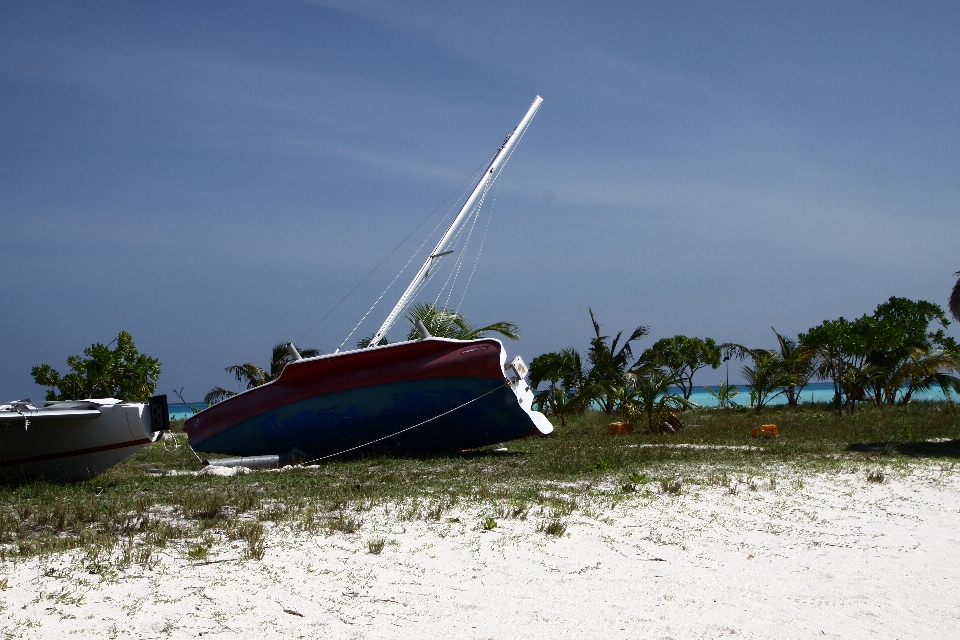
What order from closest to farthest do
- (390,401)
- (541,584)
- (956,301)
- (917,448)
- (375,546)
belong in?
(541,584) → (375,546) → (390,401) → (917,448) → (956,301)

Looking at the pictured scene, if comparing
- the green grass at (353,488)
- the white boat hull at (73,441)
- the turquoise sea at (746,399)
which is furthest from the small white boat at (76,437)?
the turquoise sea at (746,399)

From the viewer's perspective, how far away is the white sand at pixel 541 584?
17.1 feet

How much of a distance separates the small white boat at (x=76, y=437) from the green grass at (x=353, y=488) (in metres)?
0.43

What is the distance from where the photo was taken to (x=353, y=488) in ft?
32.0

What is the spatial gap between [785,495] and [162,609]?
23.8 ft

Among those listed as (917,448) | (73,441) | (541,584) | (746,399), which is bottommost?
(746,399)

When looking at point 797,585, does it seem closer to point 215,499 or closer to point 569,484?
point 569,484

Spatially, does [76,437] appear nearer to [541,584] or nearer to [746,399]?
[541,584]

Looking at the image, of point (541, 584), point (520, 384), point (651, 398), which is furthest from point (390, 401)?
point (541, 584)

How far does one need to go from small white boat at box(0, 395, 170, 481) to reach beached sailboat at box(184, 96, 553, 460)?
392cm

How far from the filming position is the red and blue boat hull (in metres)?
14.5

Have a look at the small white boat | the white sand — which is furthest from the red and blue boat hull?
the white sand

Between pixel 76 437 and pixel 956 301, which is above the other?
pixel 956 301

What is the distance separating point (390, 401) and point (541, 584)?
8598mm
